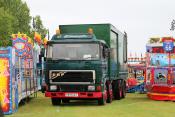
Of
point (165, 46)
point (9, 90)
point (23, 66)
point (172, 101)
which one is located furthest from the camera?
point (165, 46)

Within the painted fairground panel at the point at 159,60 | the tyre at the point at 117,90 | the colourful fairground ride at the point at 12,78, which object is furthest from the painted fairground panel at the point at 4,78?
the painted fairground panel at the point at 159,60

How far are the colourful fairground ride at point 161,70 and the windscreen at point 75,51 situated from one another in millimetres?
5200

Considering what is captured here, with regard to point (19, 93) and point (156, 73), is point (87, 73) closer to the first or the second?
point (19, 93)

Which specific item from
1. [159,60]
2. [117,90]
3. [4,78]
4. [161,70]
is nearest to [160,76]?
[161,70]

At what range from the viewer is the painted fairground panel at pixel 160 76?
2338 centimetres

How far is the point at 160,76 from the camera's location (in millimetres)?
23797

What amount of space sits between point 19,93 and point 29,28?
57902 mm

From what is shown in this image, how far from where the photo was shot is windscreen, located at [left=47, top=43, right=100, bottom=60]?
17.9 meters

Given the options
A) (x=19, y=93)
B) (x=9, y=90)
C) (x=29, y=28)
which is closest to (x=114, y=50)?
(x=19, y=93)

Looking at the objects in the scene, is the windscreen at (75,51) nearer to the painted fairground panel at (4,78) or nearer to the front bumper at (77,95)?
the front bumper at (77,95)

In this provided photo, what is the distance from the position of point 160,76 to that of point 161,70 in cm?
33

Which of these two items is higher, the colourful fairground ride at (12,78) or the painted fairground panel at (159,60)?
the painted fairground panel at (159,60)

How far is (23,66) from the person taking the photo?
1884 cm

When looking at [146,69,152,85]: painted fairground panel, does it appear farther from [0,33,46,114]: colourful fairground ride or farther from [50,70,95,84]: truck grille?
[0,33,46,114]: colourful fairground ride
